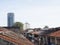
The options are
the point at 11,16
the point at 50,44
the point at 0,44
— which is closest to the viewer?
the point at 0,44

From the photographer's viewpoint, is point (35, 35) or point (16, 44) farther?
point (35, 35)

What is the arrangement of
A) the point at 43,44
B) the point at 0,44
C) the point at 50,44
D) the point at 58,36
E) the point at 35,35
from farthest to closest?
the point at 35,35 < the point at 43,44 < the point at 50,44 < the point at 58,36 < the point at 0,44

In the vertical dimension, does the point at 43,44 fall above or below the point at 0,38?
below


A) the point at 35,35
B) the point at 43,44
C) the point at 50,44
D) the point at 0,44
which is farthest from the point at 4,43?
the point at 35,35

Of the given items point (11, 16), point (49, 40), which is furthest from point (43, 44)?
point (11, 16)

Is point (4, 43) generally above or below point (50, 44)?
above

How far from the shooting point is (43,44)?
110ft

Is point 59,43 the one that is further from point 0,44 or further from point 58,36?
point 0,44

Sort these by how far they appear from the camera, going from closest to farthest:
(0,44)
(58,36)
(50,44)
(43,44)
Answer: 1. (0,44)
2. (58,36)
3. (50,44)
4. (43,44)

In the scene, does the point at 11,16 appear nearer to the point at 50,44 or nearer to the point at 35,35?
the point at 35,35

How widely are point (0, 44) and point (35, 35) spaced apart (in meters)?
21.0

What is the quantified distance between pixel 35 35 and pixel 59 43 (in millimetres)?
14079

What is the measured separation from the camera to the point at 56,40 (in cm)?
2525

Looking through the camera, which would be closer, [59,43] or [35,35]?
[59,43]
